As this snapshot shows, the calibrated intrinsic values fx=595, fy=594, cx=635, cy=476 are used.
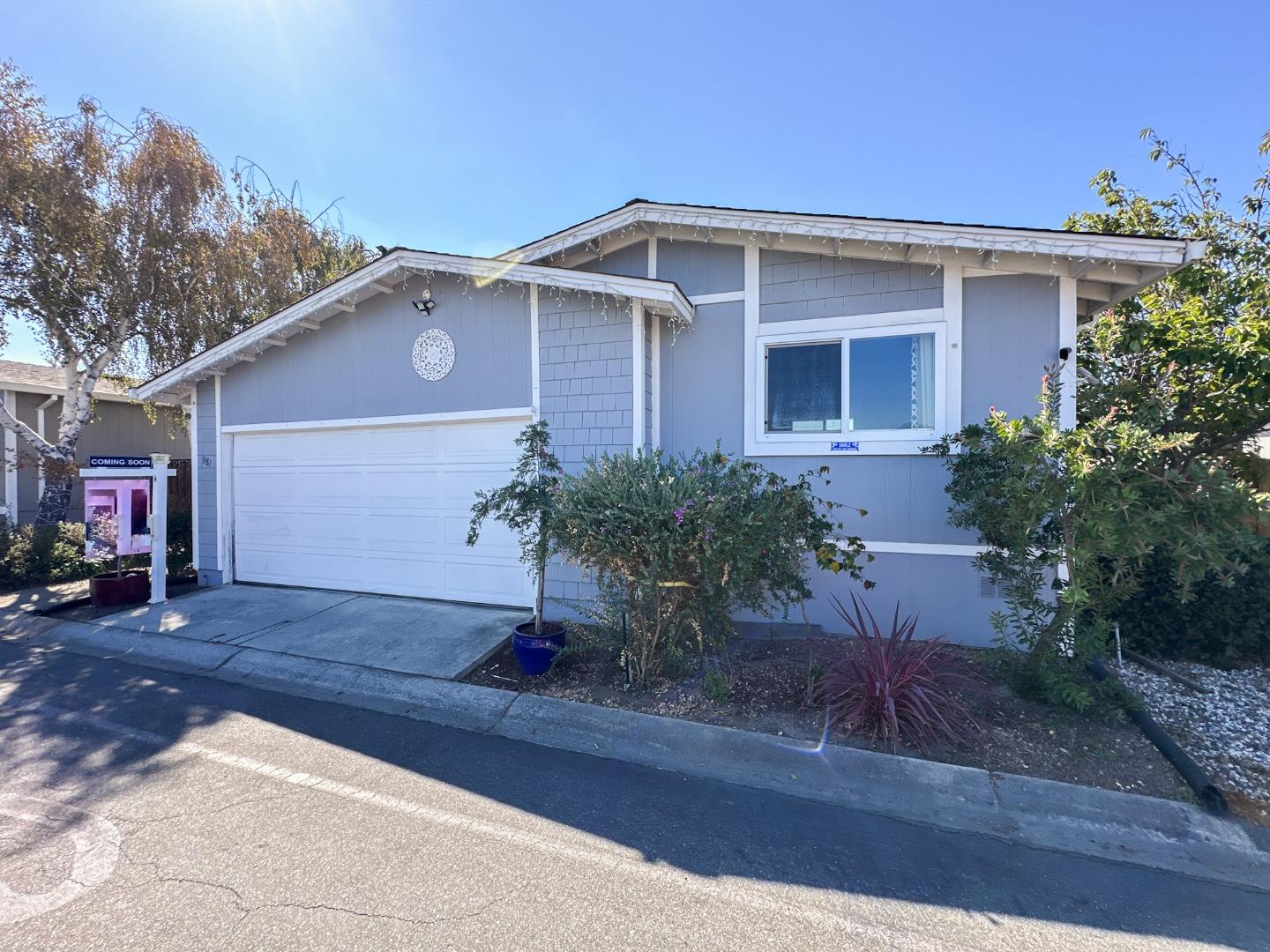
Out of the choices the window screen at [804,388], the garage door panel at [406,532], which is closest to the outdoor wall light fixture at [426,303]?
the garage door panel at [406,532]

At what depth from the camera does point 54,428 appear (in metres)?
12.6

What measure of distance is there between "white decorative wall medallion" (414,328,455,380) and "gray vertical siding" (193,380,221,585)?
4.01 meters

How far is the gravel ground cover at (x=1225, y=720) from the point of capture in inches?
142

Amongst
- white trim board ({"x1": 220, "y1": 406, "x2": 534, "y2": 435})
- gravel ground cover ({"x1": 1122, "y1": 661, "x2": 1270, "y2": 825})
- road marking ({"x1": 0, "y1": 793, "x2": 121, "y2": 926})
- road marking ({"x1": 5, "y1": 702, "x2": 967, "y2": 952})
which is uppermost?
white trim board ({"x1": 220, "y1": 406, "x2": 534, "y2": 435})

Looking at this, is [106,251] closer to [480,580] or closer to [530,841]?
[480,580]

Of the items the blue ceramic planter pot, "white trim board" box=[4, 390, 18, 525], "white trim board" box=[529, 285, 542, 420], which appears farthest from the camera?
"white trim board" box=[4, 390, 18, 525]

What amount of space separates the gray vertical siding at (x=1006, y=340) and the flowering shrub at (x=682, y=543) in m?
2.09

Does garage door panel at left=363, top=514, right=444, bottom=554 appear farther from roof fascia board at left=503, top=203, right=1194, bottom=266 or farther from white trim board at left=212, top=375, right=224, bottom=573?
roof fascia board at left=503, top=203, right=1194, bottom=266

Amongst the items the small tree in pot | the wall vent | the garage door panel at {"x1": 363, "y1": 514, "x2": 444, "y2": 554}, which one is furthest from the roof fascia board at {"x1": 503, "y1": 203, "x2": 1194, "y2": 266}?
the garage door panel at {"x1": 363, "y1": 514, "x2": 444, "y2": 554}

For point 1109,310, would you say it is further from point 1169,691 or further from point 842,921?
point 842,921

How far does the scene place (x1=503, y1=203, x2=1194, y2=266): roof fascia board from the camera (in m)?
4.99

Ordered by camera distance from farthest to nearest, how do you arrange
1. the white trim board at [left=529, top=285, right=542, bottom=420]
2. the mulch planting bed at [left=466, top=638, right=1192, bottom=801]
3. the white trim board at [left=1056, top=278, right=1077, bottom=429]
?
the white trim board at [left=529, top=285, right=542, bottom=420], the white trim board at [left=1056, top=278, right=1077, bottom=429], the mulch planting bed at [left=466, top=638, right=1192, bottom=801]

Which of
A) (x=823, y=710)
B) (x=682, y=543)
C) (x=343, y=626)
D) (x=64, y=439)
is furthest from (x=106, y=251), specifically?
(x=823, y=710)

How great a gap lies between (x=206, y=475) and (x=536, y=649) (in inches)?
278
